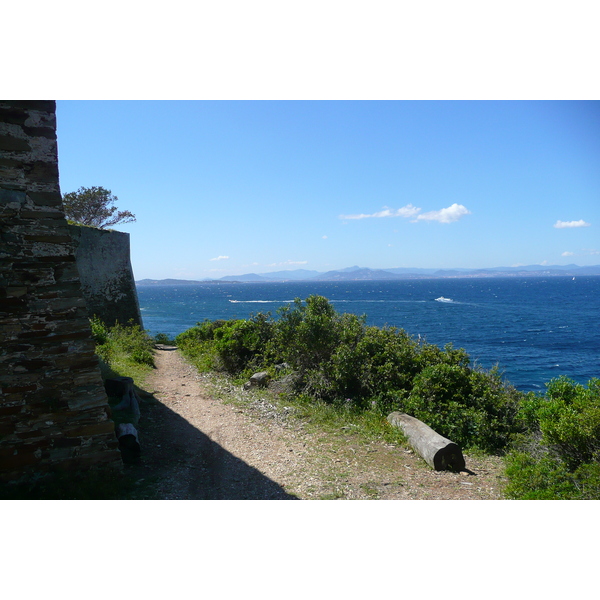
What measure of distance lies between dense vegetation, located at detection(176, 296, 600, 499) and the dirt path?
2.13ft

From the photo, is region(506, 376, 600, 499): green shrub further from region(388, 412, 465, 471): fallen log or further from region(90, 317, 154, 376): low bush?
region(90, 317, 154, 376): low bush

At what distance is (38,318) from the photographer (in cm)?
457

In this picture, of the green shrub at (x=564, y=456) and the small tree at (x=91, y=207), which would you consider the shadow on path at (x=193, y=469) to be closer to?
the green shrub at (x=564, y=456)

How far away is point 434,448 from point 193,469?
363 centimetres

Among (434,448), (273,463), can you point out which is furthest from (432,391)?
(273,463)

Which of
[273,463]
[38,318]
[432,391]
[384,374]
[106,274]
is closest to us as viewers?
[38,318]

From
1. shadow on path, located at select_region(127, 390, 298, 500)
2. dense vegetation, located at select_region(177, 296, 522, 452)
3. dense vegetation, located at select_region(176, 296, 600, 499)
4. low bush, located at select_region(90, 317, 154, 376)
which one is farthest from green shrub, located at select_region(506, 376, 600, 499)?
low bush, located at select_region(90, 317, 154, 376)

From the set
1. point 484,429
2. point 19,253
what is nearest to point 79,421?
point 19,253

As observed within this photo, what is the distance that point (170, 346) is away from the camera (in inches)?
754

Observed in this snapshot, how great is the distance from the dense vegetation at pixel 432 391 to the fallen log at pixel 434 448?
1.86 feet

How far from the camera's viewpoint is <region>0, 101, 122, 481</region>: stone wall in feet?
14.4

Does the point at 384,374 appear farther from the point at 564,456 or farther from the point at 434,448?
the point at 564,456

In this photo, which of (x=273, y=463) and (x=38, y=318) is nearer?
(x=38, y=318)

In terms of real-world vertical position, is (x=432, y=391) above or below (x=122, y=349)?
below
